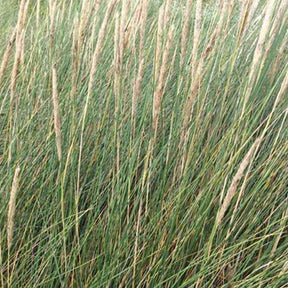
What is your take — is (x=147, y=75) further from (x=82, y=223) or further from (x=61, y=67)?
(x=82, y=223)

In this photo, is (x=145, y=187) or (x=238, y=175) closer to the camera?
(x=238, y=175)

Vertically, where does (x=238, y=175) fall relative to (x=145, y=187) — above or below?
above

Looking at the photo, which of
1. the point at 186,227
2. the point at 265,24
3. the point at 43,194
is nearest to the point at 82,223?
the point at 43,194

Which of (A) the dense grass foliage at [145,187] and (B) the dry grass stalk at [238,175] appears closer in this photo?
(B) the dry grass stalk at [238,175]

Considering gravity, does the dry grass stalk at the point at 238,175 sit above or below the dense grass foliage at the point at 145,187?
above

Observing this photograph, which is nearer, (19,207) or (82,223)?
(19,207)

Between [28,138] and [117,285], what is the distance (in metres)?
0.51

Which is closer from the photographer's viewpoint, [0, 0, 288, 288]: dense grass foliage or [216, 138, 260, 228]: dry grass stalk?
[216, 138, 260, 228]: dry grass stalk

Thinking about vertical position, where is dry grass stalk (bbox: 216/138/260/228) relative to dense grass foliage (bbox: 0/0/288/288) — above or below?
above

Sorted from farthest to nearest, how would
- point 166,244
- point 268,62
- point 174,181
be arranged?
point 268,62 → point 174,181 → point 166,244

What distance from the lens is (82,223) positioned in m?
1.53

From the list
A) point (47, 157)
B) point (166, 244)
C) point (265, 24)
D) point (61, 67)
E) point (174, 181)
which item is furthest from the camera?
point (61, 67)

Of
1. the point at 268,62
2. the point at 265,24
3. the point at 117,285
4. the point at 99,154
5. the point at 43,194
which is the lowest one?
the point at 117,285

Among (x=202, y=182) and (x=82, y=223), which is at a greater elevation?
(x=202, y=182)
